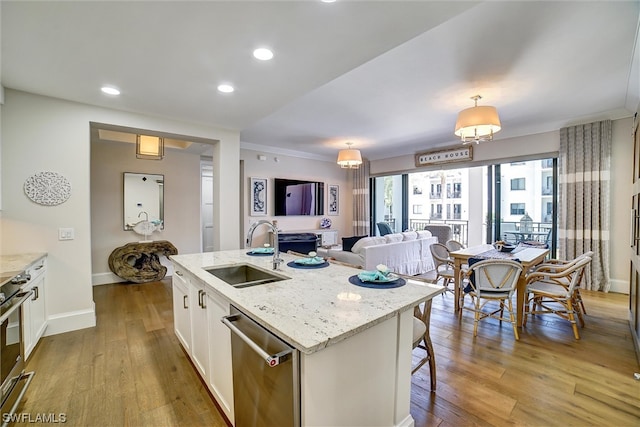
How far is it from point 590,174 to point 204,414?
5.97m

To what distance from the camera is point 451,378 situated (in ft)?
7.02

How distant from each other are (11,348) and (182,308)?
3.28 feet

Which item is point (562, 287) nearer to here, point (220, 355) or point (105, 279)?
point (220, 355)

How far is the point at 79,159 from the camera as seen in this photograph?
9.84ft

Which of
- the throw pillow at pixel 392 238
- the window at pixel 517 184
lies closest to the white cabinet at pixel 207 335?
the throw pillow at pixel 392 238

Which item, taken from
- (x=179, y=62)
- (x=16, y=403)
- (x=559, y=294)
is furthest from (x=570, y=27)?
(x=16, y=403)

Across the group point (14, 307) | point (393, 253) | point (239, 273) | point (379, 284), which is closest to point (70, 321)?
point (14, 307)

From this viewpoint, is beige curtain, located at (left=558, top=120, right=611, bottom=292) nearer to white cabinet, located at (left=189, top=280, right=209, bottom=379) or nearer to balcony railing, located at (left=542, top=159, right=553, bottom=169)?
balcony railing, located at (left=542, top=159, right=553, bottom=169)

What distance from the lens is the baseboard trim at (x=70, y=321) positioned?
288cm

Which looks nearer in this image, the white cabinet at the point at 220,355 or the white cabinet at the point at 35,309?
the white cabinet at the point at 220,355

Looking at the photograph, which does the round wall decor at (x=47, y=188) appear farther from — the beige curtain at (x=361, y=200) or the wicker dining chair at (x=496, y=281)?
the beige curtain at (x=361, y=200)

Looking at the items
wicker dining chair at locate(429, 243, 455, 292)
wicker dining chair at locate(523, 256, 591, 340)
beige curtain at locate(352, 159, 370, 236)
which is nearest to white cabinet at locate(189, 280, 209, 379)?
wicker dining chair at locate(429, 243, 455, 292)

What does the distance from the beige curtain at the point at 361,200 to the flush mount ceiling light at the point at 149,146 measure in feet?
17.0

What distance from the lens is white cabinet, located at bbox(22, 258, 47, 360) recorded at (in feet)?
7.25
